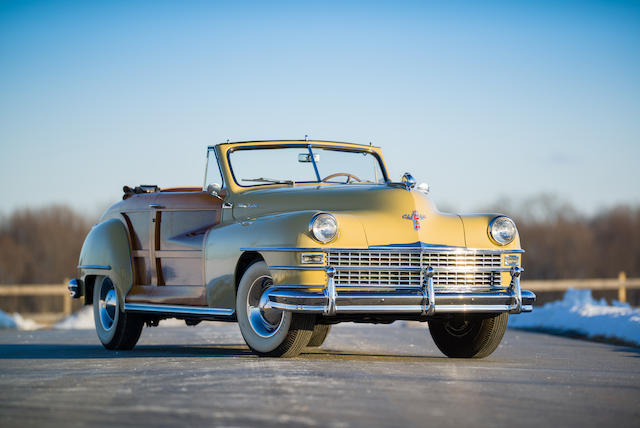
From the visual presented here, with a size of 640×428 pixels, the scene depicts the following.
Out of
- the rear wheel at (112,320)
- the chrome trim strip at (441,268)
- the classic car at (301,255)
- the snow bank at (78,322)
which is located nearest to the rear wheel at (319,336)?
the classic car at (301,255)

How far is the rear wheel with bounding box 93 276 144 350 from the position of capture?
10.6 metres

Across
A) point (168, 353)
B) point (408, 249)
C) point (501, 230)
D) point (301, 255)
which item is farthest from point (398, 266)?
point (168, 353)

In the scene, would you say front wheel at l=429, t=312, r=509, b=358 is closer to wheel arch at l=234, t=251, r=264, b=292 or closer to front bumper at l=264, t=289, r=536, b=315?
front bumper at l=264, t=289, r=536, b=315

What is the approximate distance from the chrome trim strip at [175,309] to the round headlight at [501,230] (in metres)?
2.50

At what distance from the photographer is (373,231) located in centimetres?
839

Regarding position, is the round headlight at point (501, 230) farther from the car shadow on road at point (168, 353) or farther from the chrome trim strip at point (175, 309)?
the chrome trim strip at point (175, 309)

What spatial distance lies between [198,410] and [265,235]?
10.2 ft

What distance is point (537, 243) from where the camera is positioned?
70875 millimetres

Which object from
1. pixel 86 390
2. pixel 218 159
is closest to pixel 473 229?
pixel 218 159

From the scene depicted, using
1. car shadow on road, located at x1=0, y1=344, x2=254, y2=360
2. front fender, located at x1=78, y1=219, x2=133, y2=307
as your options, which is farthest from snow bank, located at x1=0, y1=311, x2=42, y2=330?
front fender, located at x1=78, y1=219, x2=133, y2=307

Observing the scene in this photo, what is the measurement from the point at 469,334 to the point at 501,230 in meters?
1.16

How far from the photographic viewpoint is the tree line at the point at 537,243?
62.9m

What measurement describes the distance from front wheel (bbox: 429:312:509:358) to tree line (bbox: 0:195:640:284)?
54.1m

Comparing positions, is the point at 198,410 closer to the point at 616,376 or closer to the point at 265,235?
the point at 265,235
